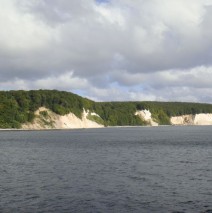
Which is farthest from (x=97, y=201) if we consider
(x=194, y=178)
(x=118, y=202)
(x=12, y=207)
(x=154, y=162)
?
(x=154, y=162)

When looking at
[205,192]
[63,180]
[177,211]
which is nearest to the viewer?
[177,211]

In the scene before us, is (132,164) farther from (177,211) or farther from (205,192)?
(177,211)

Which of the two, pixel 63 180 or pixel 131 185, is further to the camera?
pixel 63 180

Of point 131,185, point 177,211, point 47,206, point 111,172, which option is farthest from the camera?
point 111,172

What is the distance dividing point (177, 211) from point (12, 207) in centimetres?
1263

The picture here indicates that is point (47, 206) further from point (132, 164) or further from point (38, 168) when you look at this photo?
point (132, 164)

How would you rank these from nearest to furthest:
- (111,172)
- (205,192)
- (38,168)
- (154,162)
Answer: (205,192), (111,172), (38,168), (154,162)

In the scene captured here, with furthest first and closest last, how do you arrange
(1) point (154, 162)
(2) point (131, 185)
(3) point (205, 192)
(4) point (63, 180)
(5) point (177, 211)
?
(1) point (154, 162) < (4) point (63, 180) < (2) point (131, 185) < (3) point (205, 192) < (5) point (177, 211)

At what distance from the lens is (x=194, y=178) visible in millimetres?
44406

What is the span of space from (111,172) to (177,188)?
12.5 metres

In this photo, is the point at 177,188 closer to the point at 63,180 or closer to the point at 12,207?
the point at 63,180

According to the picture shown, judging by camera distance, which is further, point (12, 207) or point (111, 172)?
point (111, 172)

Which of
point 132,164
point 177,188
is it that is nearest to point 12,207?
point 177,188

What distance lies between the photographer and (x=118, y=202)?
3328 centimetres
